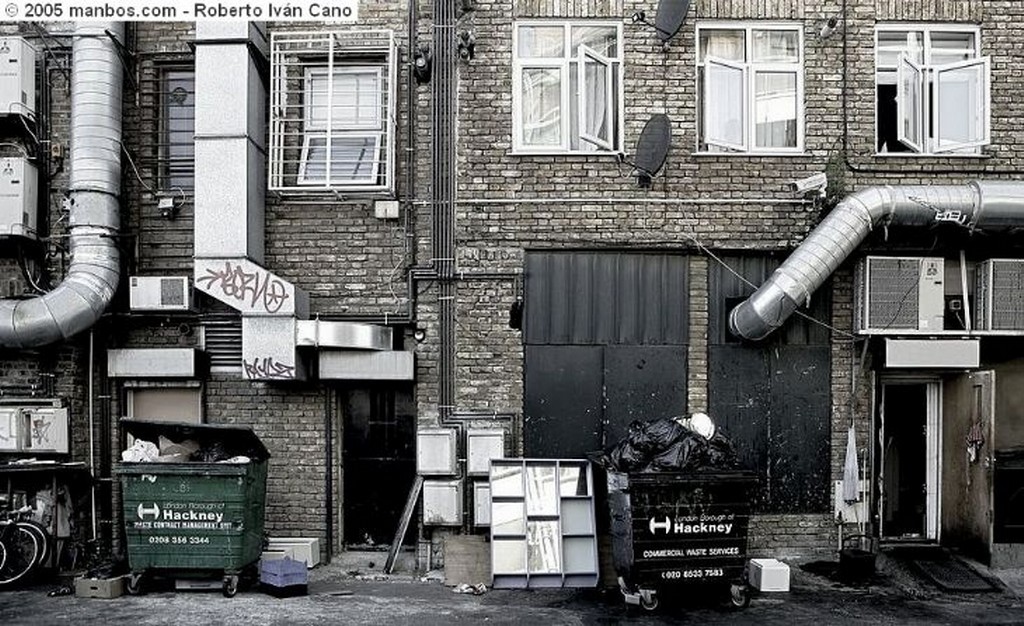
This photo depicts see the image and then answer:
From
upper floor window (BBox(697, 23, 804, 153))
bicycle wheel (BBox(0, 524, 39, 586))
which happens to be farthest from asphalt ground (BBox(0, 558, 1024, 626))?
upper floor window (BBox(697, 23, 804, 153))

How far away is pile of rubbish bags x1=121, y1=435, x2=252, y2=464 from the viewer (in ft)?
31.0

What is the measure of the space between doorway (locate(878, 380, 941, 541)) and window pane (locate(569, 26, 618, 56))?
4.93 meters

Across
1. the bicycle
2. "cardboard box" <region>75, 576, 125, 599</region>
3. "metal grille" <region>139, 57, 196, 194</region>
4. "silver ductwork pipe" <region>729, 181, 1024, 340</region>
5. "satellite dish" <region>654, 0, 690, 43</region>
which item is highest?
"satellite dish" <region>654, 0, 690, 43</region>

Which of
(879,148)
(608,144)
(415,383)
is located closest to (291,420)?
(415,383)

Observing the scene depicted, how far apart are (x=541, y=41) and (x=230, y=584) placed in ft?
21.6

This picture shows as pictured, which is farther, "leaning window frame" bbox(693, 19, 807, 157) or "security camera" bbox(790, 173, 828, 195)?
"leaning window frame" bbox(693, 19, 807, 157)

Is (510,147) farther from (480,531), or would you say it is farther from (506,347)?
(480,531)

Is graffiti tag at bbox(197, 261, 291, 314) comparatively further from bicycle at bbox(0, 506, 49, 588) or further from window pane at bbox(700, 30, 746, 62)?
window pane at bbox(700, 30, 746, 62)

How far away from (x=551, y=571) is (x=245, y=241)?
4.63 metres

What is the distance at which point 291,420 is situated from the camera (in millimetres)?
10750

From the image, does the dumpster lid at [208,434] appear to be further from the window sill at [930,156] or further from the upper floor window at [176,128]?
the window sill at [930,156]

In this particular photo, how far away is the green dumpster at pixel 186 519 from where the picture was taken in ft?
30.2

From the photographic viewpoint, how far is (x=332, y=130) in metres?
10.9

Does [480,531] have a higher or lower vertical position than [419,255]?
lower
